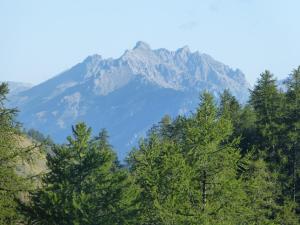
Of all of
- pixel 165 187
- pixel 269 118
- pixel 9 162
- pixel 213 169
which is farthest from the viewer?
pixel 269 118

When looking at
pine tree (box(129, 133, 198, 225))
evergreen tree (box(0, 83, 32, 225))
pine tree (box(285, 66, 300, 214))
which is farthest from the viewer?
pine tree (box(285, 66, 300, 214))

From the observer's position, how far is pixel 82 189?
28.7 metres

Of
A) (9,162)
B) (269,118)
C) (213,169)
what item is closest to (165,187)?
(213,169)

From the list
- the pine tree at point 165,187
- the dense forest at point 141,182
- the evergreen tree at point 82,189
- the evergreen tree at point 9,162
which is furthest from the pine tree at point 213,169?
the evergreen tree at point 9,162

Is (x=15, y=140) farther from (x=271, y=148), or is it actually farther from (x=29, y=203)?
(x=271, y=148)

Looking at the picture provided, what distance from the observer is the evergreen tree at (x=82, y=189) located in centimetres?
2756

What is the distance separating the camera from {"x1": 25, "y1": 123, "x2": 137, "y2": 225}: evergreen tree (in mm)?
27562

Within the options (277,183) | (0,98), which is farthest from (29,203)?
(277,183)

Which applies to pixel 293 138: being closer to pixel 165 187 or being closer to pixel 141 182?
pixel 141 182

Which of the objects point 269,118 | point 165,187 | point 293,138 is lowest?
point 165,187

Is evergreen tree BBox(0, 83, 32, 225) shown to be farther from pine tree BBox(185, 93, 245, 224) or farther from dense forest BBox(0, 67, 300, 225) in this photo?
pine tree BBox(185, 93, 245, 224)

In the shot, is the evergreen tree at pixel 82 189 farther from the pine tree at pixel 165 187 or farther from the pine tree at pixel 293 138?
the pine tree at pixel 293 138

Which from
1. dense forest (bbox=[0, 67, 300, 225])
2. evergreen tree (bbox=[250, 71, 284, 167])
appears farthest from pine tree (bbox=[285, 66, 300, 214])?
dense forest (bbox=[0, 67, 300, 225])

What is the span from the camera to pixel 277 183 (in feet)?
142
